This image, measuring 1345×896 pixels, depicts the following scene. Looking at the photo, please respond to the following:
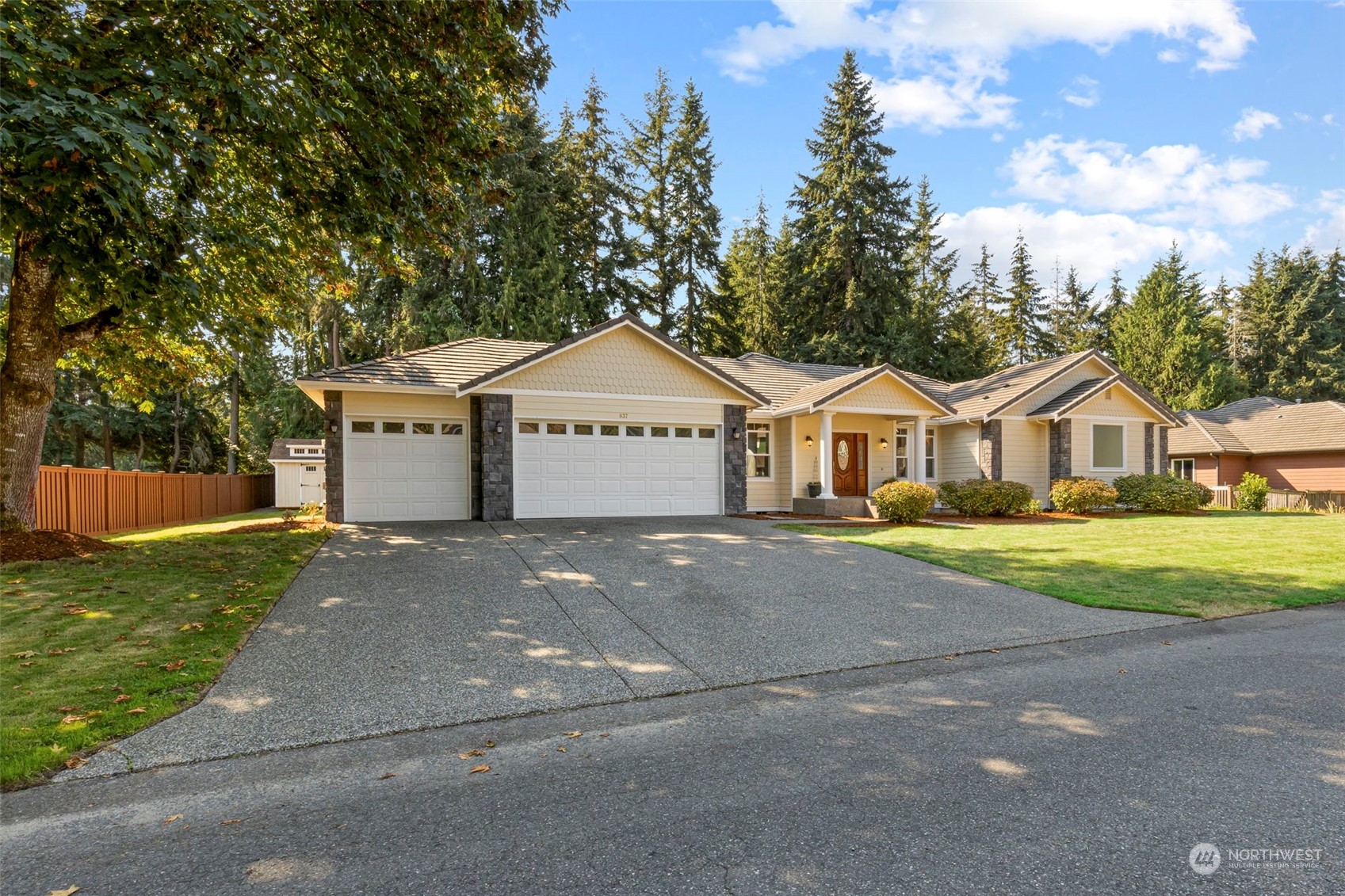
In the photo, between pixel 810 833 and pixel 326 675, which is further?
pixel 326 675

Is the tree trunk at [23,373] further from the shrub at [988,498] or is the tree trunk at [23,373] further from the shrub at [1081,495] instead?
the shrub at [1081,495]

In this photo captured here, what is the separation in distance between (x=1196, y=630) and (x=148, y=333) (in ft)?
48.3

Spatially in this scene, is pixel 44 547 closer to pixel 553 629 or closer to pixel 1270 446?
pixel 553 629

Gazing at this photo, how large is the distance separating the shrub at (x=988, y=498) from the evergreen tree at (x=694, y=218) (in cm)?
1870

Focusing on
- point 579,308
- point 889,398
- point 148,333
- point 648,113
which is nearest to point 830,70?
point 648,113

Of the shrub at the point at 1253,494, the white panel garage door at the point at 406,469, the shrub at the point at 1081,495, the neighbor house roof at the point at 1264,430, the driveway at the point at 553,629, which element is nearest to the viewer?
the driveway at the point at 553,629

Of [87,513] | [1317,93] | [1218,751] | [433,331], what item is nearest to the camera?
[1218,751]

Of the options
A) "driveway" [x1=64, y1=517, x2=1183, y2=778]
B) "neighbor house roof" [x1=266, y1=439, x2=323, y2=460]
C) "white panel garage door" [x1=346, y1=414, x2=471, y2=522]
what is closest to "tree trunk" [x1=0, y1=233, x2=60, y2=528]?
"driveway" [x1=64, y1=517, x2=1183, y2=778]

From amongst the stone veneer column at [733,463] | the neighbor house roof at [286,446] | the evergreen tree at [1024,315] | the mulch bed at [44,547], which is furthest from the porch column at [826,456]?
the evergreen tree at [1024,315]

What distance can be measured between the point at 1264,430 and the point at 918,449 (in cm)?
1930

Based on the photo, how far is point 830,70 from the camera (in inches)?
1319

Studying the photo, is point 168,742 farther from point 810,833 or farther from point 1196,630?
point 1196,630

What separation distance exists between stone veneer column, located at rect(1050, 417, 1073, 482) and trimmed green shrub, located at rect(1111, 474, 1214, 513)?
1.36m

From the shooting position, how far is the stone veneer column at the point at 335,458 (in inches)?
542
